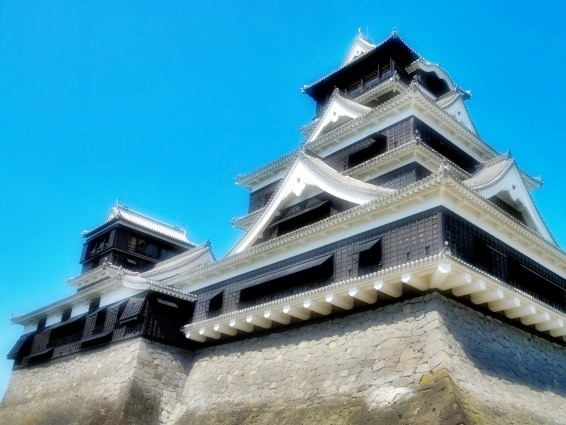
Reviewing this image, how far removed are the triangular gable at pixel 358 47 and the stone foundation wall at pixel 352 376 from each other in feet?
51.1

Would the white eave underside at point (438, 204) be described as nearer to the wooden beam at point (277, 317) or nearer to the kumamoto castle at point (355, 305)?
the kumamoto castle at point (355, 305)

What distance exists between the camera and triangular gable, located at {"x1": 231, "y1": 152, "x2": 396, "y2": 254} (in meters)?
17.8

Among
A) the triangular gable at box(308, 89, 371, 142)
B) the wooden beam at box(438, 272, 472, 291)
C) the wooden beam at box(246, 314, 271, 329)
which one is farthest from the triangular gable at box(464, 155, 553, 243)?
the wooden beam at box(246, 314, 271, 329)

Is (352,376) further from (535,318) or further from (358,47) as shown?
(358,47)

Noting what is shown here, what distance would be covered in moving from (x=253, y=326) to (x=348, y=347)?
13.9 ft

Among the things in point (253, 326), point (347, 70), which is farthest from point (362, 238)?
point (347, 70)

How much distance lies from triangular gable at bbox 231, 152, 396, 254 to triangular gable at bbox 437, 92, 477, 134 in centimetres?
703

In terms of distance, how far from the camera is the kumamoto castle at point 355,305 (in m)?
13.2

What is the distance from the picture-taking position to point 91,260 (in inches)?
1323

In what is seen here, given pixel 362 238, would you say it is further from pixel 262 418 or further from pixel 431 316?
pixel 262 418

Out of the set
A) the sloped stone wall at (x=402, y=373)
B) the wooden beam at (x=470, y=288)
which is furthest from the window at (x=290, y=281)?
the wooden beam at (x=470, y=288)

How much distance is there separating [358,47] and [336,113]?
5429mm

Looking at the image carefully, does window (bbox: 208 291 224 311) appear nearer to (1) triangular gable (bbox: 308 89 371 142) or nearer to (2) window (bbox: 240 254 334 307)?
(2) window (bbox: 240 254 334 307)

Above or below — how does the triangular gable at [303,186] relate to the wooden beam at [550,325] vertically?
above
